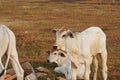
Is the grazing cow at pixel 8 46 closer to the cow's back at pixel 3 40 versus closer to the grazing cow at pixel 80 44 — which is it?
the cow's back at pixel 3 40

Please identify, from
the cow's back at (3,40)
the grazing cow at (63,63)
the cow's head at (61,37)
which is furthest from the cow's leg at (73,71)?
the cow's back at (3,40)

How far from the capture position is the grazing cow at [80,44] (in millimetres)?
9969

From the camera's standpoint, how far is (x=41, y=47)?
19.7 metres

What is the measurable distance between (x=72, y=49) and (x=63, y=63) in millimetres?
3001

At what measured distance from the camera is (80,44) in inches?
427

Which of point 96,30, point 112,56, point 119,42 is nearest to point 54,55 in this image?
point 96,30

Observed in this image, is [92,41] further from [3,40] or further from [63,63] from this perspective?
[3,40]

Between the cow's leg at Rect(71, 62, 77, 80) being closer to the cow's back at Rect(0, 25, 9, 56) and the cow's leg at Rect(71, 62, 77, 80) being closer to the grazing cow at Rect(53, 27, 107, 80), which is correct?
the grazing cow at Rect(53, 27, 107, 80)

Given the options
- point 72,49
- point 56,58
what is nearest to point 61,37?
point 72,49

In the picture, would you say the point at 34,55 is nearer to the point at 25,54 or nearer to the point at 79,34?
the point at 25,54

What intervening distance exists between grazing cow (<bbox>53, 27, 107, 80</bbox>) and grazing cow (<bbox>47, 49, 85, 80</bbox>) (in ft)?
0.77

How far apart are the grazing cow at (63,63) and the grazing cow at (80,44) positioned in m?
0.24

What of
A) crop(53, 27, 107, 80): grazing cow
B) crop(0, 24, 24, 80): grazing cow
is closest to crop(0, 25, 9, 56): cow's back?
crop(0, 24, 24, 80): grazing cow

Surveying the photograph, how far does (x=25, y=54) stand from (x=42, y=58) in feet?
4.39
